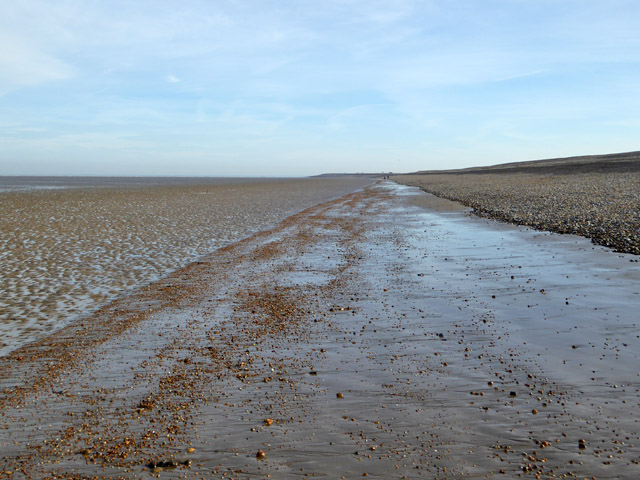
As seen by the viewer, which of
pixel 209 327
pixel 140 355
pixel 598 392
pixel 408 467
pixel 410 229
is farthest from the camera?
pixel 410 229

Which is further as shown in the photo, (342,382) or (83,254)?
(83,254)

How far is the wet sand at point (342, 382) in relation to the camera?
4.92 meters

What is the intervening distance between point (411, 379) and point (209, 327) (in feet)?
14.3

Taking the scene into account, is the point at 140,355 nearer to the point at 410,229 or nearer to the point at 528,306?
the point at 528,306

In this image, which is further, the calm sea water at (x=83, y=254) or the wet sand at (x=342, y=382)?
the calm sea water at (x=83, y=254)

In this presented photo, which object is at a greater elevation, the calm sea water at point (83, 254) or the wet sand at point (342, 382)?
the calm sea water at point (83, 254)

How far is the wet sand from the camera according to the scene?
4.92 meters

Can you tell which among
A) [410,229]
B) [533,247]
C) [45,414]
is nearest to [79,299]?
[45,414]

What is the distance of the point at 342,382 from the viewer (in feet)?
22.1

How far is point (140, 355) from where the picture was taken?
7.96 meters

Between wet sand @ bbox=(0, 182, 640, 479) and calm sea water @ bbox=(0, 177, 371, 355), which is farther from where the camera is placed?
calm sea water @ bbox=(0, 177, 371, 355)

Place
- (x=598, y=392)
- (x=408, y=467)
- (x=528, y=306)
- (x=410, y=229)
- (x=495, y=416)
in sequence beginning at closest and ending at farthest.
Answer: (x=408, y=467)
(x=495, y=416)
(x=598, y=392)
(x=528, y=306)
(x=410, y=229)

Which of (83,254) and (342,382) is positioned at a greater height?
(83,254)

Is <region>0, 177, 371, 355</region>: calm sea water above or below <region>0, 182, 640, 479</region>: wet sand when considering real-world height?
above
